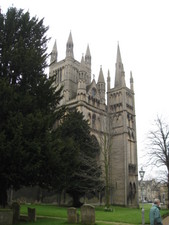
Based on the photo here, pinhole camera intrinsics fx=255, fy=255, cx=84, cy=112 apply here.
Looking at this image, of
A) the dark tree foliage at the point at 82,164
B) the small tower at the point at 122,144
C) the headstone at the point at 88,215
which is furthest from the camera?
the small tower at the point at 122,144

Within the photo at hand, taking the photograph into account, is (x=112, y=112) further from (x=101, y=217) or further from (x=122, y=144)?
(x=101, y=217)

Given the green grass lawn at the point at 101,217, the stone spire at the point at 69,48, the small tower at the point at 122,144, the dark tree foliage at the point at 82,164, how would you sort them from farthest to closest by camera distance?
the stone spire at the point at 69,48, the small tower at the point at 122,144, the dark tree foliage at the point at 82,164, the green grass lawn at the point at 101,217

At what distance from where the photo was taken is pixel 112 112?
56219 millimetres

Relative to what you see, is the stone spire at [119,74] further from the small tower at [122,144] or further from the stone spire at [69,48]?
the stone spire at [69,48]

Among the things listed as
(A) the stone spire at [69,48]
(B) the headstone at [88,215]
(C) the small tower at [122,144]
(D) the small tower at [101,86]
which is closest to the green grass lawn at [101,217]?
(B) the headstone at [88,215]

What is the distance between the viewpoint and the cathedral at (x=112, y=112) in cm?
4859

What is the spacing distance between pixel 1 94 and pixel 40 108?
3221mm

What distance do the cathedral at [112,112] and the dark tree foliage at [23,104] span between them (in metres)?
26.6

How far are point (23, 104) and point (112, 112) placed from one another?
4045 cm

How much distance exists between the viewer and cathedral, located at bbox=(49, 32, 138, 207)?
48594 millimetres

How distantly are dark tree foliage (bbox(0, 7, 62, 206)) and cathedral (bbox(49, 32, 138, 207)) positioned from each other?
87.4 feet

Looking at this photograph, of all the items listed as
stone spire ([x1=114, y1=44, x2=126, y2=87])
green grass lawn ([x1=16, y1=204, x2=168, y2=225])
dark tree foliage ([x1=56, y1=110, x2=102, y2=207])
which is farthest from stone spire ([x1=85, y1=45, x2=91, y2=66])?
green grass lawn ([x1=16, y1=204, x2=168, y2=225])

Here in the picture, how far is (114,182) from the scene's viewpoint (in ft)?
167

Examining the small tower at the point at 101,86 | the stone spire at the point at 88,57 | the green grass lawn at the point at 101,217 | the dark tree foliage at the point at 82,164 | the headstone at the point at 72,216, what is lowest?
the green grass lawn at the point at 101,217
